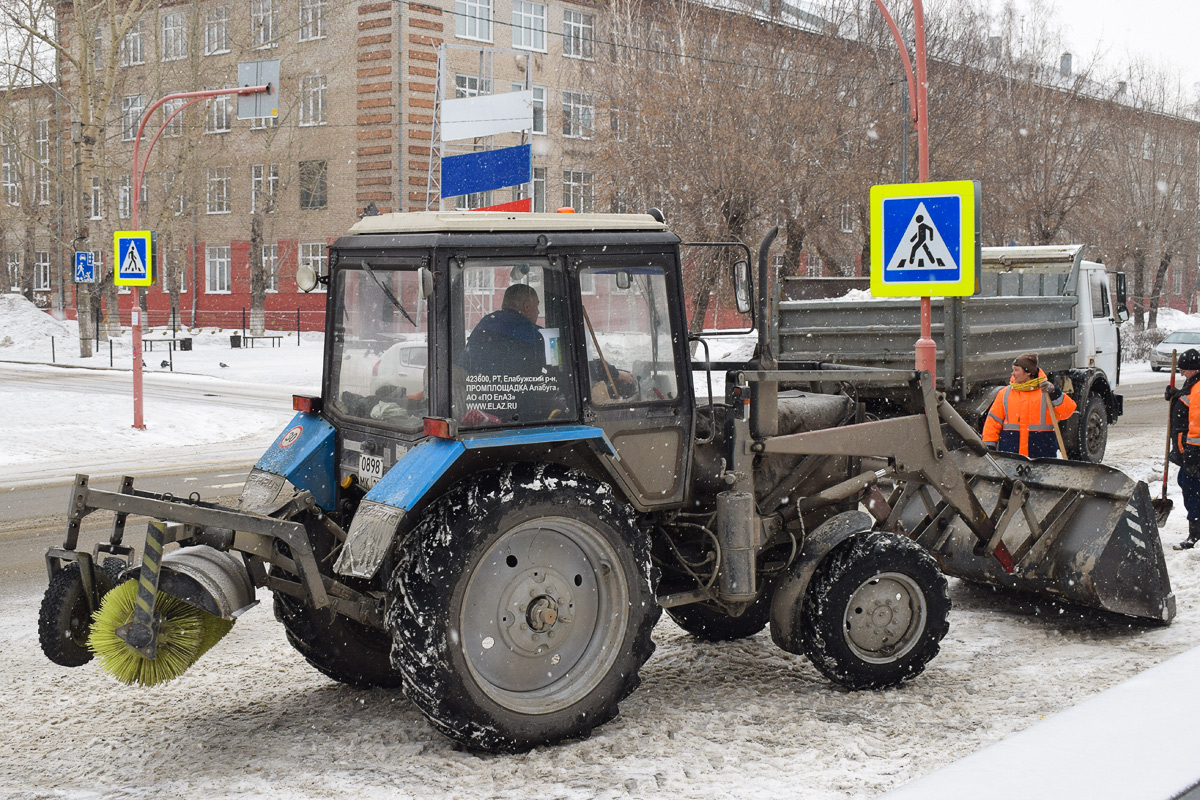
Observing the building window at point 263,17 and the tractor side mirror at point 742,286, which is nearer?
the tractor side mirror at point 742,286

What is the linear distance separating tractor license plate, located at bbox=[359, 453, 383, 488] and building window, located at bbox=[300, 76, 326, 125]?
132 ft

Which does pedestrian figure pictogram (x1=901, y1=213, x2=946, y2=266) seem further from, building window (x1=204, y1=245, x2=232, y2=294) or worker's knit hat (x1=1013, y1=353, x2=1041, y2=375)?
building window (x1=204, y1=245, x2=232, y2=294)

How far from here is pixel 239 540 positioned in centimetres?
480

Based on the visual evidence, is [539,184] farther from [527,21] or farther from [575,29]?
[575,29]

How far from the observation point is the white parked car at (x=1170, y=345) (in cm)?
3381

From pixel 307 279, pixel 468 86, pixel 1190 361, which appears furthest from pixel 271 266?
pixel 307 279

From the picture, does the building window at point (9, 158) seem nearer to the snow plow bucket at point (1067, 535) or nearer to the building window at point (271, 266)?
the building window at point (271, 266)

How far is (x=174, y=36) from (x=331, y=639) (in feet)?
148

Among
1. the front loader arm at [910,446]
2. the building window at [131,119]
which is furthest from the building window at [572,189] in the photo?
the front loader arm at [910,446]

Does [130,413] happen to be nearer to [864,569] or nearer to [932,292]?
[932,292]

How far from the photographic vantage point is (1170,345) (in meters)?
34.5

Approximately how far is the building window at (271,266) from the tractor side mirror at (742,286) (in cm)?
4353

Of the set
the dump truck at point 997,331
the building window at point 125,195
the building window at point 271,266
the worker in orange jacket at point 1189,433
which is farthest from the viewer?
the building window at point 125,195

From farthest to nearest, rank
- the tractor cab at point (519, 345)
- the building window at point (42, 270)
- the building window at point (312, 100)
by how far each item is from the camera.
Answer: the building window at point (42, 270)
the building window at point (312, 100)
the tractor cab at point (519, 345)
